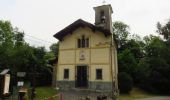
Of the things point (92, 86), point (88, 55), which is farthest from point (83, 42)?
point (92, 86)

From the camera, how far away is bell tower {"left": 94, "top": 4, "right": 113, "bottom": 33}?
897 inches

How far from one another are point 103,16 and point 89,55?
498cm

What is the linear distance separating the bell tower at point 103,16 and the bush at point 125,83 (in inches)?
223

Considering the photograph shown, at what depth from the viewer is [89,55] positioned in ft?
71.7

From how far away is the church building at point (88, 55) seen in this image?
21.0 m

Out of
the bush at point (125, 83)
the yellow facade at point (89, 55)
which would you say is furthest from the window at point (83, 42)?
the bush at point (125, 83)

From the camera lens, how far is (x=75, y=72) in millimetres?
22062

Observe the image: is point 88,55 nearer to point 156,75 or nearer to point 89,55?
point 89,55

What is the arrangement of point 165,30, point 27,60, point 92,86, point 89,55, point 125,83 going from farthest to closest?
point 165,30, point 27,60, point 125,83, point 89,55, point 92,86

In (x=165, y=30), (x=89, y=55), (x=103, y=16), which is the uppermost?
(x=165, y=30)

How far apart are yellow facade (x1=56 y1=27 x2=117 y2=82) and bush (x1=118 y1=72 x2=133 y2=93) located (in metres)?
1.24

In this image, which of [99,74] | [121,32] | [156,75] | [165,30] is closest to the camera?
[99,74]

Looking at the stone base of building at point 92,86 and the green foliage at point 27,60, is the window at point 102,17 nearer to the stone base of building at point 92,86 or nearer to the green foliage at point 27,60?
the stone base of building at point 92,86

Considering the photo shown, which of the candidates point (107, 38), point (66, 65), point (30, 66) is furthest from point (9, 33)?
point (107, 38)
